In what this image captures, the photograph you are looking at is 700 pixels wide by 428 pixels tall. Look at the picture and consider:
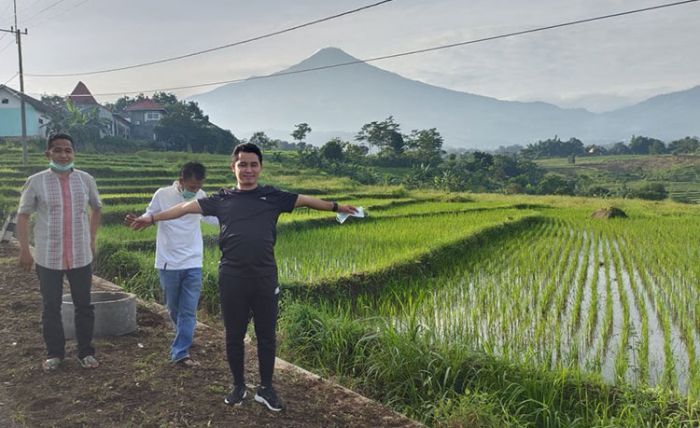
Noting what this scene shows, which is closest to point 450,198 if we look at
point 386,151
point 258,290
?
point 258,290

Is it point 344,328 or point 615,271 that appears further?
point 615,271

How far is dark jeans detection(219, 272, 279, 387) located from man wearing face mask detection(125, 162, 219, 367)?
2.50 feet

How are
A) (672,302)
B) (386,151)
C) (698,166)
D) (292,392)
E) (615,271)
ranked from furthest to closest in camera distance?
(698,166), (386,151), (615,271), (672,302), (292,392)

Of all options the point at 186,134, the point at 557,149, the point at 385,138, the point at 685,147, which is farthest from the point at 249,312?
the point at 557,149

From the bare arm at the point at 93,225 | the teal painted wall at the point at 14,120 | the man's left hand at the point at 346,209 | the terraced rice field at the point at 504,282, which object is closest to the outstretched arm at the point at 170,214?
the bare arm at the point at 93,225

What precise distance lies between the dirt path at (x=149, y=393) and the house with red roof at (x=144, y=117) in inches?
1613

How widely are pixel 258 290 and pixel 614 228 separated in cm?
1383

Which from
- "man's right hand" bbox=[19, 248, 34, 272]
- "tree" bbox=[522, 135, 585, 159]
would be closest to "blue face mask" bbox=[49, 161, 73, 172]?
"man's right hand" bbox=[19, 248, 34, 272]

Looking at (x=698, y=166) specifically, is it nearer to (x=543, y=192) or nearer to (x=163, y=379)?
(x=543, y=192)

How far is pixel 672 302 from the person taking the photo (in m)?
6.30

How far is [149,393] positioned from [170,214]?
3.42 feet

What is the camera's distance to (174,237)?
3.48 metres

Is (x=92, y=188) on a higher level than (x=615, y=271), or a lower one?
higher

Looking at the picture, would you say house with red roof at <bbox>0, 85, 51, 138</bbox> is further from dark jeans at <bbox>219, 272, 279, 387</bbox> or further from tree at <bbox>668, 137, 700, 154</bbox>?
tree at <bbox>668, 137, 700, 154</bbox>
